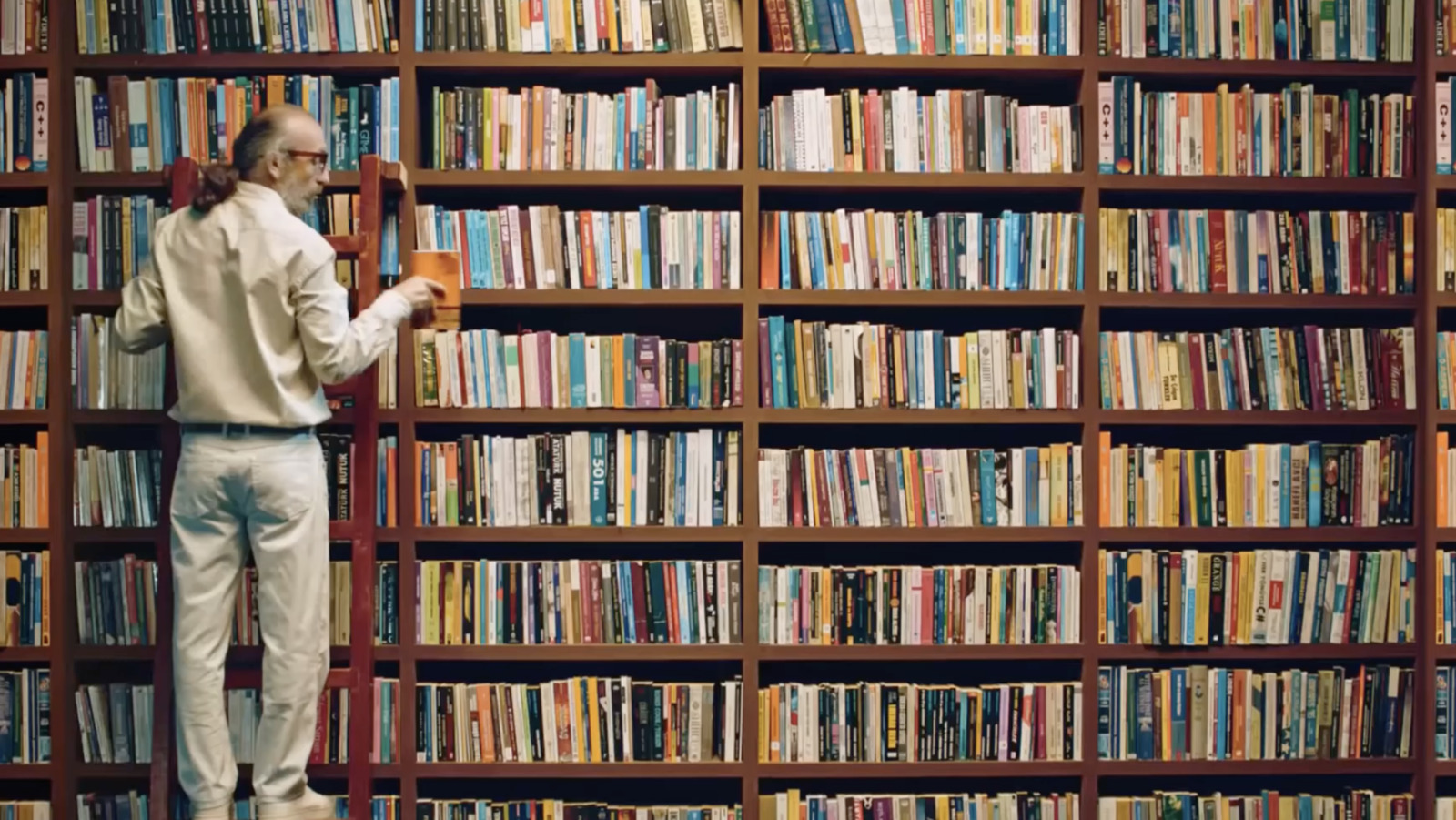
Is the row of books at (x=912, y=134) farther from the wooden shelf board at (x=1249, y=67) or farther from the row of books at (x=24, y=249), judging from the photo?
the row of books at (x=24, y=249)

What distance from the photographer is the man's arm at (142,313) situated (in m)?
2.56

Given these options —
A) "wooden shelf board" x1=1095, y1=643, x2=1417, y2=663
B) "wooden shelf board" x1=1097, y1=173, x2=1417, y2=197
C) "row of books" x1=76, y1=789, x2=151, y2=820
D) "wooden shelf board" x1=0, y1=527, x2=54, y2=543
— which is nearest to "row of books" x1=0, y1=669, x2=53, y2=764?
"row of books" x1=76, y1=789, x2=151, y2=820

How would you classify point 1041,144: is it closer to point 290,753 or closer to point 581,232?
point 581,232

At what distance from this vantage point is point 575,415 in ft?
9.58

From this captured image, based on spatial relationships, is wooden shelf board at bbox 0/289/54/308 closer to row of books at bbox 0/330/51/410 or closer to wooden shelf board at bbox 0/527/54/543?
row of books at bbox 0/330/51/410

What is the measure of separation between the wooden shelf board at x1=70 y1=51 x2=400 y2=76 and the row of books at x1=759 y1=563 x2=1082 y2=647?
1.51 meters

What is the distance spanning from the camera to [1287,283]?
298cm

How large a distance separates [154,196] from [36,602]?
3.23ft

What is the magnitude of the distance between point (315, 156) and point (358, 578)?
2.98 ft

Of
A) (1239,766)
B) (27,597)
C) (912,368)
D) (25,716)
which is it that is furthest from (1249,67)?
(25,716)

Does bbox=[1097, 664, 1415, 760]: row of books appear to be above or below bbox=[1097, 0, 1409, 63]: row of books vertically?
below

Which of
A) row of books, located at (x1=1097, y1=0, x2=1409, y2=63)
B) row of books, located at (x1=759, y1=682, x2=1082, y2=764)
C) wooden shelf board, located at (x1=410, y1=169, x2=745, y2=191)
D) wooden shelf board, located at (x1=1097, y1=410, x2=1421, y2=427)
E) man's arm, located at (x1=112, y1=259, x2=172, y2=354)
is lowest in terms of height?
row of books, located at (x1=759, y1=682, x2=1082, y2=764)

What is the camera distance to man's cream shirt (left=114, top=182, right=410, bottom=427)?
2.48m

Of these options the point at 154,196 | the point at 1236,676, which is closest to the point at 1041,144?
the point at 1236,676
